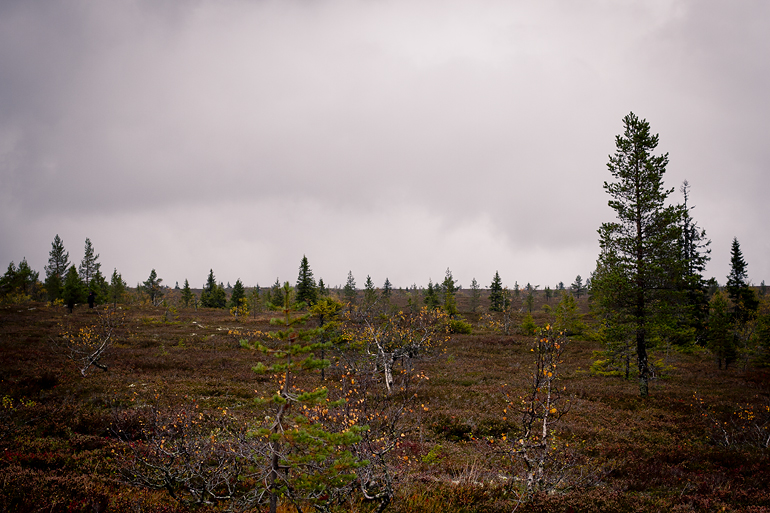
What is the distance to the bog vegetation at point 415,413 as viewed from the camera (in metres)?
6.36

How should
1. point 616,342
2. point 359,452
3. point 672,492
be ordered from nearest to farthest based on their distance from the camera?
point 359,452
point 672,492
point 616,342

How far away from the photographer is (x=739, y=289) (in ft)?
125

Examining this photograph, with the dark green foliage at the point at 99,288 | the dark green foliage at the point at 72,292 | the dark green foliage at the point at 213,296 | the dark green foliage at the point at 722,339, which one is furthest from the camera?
the dark green foliage at the point at 213,296

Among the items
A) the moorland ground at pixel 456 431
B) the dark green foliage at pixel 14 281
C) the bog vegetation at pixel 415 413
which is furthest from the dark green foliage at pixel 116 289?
the moorland ground at pixel 456 431

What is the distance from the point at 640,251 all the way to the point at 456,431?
48.7 ft

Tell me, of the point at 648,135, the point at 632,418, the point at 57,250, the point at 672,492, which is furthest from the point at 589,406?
the point at 57,250

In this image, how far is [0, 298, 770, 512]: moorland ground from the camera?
7012 mm

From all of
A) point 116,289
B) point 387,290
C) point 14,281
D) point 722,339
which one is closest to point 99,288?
point 116,289

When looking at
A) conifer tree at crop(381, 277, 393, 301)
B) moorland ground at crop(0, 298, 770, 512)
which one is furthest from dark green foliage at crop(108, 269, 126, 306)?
conifer tree at crop(381, 277, 393, 301)

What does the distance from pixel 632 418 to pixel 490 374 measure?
32.6 ft

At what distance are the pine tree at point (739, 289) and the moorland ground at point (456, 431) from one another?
11.4 meters

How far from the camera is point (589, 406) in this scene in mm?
17422

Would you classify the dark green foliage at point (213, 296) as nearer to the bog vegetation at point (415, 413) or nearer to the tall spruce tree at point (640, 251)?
the bog vegetation at point (415, 413)

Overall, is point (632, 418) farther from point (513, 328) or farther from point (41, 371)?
point (513, 328)
